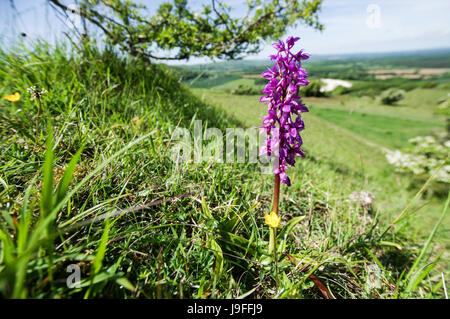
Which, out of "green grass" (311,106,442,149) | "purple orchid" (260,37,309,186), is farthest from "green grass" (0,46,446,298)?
"green grass" (311,106,442,149)

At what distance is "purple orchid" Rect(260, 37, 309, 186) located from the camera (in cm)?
116

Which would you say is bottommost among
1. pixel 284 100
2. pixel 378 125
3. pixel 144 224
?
pixel 378 125

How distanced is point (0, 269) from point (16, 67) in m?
2.87

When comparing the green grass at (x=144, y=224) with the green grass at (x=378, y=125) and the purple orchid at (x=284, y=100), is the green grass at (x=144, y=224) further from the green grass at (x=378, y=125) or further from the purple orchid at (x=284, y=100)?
the green grass at (x=378, y=125)

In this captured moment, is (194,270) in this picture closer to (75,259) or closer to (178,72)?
(75,259)

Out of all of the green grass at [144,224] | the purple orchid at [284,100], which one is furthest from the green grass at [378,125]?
the purple orchid at [284,100]

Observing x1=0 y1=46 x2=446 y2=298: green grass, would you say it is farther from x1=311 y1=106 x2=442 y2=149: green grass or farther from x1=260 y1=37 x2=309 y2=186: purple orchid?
x1=311 y1=106 x2=442 y2=149: green grass

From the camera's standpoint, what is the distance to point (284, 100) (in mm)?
1197

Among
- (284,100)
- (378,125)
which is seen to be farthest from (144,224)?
(378,125)

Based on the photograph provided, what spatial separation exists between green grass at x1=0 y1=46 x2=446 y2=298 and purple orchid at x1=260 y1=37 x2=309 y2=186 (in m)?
0.46

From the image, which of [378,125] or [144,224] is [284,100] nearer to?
[144,224]

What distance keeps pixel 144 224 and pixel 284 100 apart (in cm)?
112
